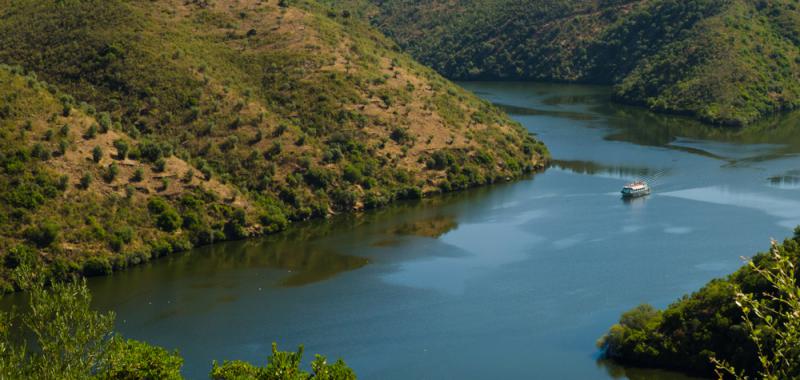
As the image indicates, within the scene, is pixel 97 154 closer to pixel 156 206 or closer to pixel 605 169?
pixel 156 206

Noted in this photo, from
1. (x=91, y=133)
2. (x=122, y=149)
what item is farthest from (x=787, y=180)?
(x=91, y=133)

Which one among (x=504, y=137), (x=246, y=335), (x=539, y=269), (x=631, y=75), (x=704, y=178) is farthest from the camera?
(x=631, y=75)

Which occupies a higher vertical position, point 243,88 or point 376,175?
point 243,88

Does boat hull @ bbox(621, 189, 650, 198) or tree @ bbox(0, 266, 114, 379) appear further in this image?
boat hull @ bbox(621, 189, 650, 198)

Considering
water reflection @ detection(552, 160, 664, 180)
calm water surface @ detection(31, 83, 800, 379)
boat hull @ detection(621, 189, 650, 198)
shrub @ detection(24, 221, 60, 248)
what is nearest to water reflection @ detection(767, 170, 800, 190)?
calm water surface @ detection(31, 83, 800, 379)

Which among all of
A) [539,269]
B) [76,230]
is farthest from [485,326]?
[76,230]

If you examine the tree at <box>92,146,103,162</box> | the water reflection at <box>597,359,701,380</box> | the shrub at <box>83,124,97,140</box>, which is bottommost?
the water reflection at <box>597,359,701,380</box>

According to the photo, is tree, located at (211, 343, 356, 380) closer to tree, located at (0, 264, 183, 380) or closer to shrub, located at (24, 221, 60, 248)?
tree, located at (0, 264, 183, 380)

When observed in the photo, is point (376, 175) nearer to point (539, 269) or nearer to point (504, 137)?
point (504, 137)
